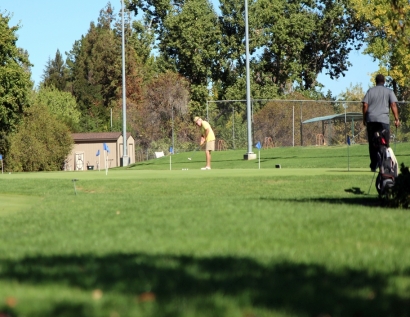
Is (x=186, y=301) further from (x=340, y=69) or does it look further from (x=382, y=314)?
(x=340, y=69)

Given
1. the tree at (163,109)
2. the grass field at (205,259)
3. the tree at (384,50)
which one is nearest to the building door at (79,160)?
the tree at (163,109)

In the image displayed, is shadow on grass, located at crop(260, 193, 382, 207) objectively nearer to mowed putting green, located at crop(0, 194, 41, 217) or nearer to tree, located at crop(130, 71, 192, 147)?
mowed putting green, located at crop(0, 194, 41, 217)

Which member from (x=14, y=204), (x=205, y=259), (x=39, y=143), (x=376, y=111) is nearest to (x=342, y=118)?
(x=39, y=143)

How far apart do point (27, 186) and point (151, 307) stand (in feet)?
56.3

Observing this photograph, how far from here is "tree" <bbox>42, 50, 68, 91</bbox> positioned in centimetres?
11312

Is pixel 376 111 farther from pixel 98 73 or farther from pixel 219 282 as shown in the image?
pixel 98 73

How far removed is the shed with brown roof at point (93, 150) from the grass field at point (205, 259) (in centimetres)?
6504

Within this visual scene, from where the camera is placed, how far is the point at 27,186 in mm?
21781

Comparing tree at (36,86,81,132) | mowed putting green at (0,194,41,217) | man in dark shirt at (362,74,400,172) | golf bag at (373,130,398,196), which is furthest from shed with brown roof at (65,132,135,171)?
golf bag at (373,130,398,196)

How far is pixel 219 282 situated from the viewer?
6.12m

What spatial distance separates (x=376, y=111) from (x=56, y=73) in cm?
10299

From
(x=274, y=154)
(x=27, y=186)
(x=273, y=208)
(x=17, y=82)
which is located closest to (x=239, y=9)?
(x=17, y=82)

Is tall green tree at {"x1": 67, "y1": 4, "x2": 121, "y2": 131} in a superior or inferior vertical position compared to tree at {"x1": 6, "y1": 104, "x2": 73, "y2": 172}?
superior

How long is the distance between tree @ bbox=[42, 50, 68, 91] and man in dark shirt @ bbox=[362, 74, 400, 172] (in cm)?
9866
